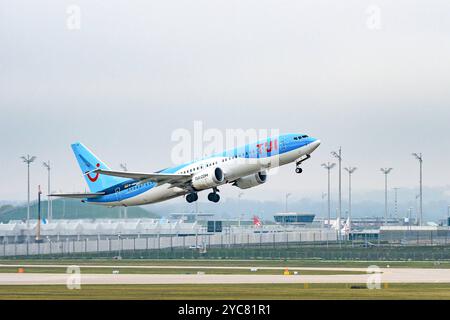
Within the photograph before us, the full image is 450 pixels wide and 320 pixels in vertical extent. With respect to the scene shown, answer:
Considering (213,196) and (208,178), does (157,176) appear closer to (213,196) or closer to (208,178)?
(208,178)

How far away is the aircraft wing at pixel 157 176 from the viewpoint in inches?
3971

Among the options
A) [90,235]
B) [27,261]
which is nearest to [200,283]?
[27,261]

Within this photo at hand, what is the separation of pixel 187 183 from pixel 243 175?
7412 millimetres

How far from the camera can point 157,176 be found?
101 meters

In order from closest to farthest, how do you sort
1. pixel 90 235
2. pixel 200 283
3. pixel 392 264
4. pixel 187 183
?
pixel 200 283, pixel 187 183, pixel 392 264, pixel 90 235

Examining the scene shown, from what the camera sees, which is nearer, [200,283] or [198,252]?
[200,283]

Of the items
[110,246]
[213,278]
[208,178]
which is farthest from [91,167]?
[110,246]

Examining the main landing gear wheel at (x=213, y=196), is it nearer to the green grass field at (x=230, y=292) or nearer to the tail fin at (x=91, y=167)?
the tail fin at (x=91, y=167)

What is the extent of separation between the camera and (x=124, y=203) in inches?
4358

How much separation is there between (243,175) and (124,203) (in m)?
17.6

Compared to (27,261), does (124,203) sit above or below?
above
